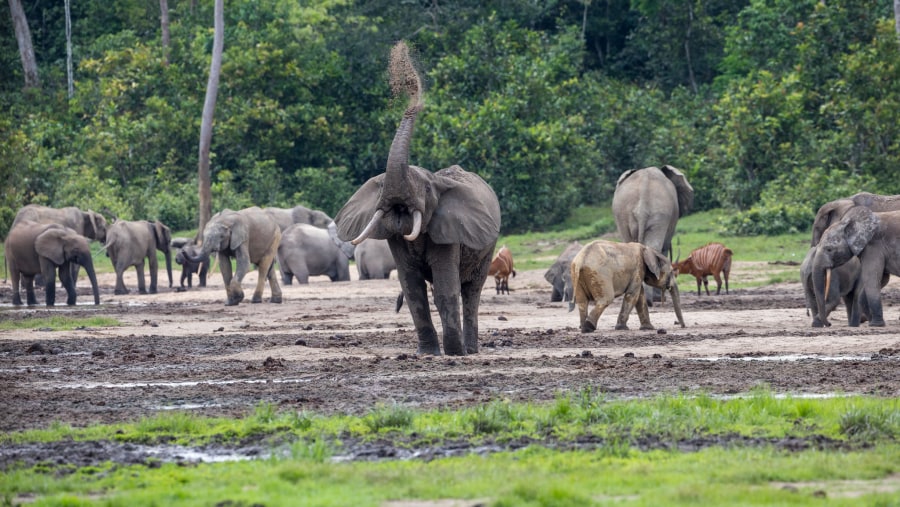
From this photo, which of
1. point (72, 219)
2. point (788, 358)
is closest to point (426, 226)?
point (788, 358)

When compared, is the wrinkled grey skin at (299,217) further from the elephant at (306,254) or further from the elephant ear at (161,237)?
the elephant ear at (161,237)

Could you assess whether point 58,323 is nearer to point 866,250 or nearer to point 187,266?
point 866,250

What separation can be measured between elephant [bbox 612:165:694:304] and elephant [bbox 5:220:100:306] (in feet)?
30.9

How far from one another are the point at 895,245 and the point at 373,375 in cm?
731

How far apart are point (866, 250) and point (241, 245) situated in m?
12.3

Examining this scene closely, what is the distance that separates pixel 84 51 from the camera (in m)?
48.1

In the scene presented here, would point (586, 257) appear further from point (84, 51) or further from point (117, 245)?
point (84, 51)

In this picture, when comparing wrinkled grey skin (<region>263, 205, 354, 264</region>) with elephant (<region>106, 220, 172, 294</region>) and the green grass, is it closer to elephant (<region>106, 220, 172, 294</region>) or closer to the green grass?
elephant (<region>106, 220, 172, 294</region>)

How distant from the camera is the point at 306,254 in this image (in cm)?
3253

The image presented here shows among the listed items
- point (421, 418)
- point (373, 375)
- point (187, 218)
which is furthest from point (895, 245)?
point (187, 218)

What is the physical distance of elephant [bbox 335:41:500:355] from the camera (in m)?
13.1

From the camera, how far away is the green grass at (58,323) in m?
19.5

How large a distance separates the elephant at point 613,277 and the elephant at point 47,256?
11852 mm

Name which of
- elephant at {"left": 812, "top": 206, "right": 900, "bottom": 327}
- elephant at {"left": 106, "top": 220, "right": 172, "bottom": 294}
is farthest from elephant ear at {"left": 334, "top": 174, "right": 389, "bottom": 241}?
elephant at {"left": 106, "top": 220, "right": 172, "bottom": 294}
